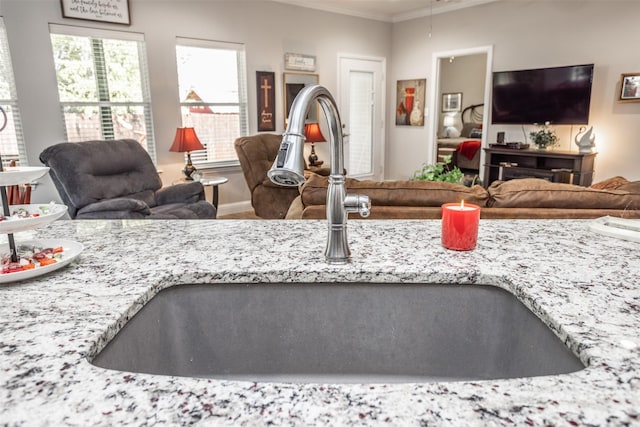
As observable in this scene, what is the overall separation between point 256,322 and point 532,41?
18.9 ft

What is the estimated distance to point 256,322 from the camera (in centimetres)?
96

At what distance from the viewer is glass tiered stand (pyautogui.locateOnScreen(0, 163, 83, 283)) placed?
2.80 ft

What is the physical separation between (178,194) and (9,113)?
5.49 feet

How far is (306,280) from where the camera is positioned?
3.11 ft

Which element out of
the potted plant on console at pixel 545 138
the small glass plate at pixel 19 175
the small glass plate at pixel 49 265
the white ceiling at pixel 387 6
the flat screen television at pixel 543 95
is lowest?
the small glass plate at pixel 49 265

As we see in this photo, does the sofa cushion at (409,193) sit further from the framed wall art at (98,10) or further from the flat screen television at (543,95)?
the flat screen television at (543,95)

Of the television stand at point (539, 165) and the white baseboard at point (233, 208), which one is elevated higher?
the television stand at point (539, 165)

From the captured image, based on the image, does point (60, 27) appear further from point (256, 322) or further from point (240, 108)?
point (256, 322)

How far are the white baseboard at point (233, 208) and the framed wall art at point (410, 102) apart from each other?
2995mm

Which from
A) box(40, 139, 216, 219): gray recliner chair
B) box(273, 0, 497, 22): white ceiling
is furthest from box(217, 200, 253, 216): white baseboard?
box(273, 0, 497, 22): white ceiling

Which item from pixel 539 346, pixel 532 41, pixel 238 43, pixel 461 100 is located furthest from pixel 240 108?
pixel 461 100

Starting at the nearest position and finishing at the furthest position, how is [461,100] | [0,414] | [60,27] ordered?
[0,414]
[60,27]
[461,100]

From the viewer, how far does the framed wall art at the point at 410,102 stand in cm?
680

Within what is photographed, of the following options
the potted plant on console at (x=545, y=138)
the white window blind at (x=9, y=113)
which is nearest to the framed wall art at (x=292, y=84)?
the potted plant on console at (x=545, y=138)
